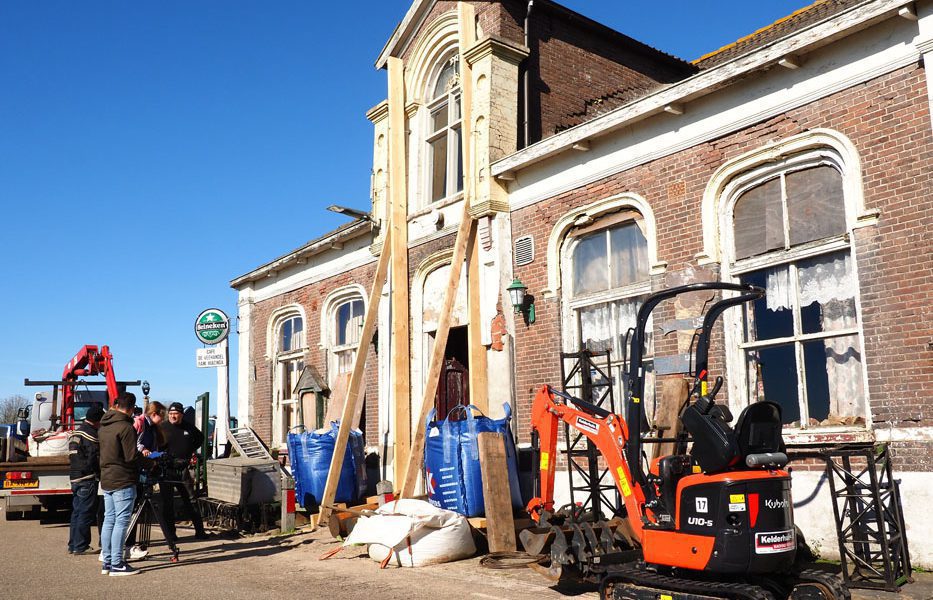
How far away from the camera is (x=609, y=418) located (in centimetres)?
695

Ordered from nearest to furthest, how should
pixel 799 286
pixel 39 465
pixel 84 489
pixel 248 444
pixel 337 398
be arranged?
pixel 799 286 < pixel 84 489 < pixel 39 465 < pixel 337 398 < pixel 248 444

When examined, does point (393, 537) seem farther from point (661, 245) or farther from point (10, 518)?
point (10, 518)

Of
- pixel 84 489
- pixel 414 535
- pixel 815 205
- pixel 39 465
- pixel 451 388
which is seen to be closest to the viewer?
pixel 815 205

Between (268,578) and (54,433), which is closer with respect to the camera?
(268,578)

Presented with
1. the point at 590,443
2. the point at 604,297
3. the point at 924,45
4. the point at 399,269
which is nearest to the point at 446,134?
the point at 399,269

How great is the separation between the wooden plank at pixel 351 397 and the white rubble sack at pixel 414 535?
283 cm

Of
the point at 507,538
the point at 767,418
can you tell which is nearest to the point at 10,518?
the point at 507,538

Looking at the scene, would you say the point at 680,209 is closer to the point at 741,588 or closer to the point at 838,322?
the point at 838,322

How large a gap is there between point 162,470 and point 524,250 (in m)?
5.45

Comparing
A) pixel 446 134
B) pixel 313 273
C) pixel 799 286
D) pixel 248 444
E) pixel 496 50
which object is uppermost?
pixel 496 50

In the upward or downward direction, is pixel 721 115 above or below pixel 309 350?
above

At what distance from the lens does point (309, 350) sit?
16.4 m

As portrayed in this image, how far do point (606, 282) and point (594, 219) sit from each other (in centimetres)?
83

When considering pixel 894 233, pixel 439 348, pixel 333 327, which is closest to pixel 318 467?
pixel 439 348
